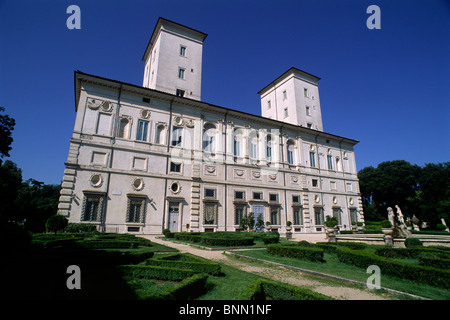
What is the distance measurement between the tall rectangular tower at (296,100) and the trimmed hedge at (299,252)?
27.4 m

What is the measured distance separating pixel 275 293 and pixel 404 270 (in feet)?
15.9

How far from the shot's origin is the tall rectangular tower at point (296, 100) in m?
36.4

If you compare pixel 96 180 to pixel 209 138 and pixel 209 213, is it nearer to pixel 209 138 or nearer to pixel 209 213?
pixel 209 213

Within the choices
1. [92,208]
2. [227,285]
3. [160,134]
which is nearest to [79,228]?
Answer: [92,208]

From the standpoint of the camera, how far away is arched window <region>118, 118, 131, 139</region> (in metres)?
22.7

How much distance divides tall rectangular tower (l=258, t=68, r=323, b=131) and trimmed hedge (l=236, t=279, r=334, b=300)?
1307 inches

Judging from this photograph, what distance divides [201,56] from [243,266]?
28559mm

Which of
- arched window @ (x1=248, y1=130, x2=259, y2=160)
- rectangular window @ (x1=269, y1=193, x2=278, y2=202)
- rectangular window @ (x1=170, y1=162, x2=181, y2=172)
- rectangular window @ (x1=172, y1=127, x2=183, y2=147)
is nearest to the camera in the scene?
rectangular window @ (x1=170, y1=162, x2=181, y2=172)

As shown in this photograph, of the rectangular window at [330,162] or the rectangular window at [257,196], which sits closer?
the rectangular window at [257,196]

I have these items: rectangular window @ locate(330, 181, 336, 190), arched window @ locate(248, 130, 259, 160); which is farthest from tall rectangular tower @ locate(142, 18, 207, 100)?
rectangular window @ locate(330, 181, 336, 190)

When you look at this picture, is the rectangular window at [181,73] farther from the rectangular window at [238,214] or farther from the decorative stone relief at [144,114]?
the rectangular window at [238,214]

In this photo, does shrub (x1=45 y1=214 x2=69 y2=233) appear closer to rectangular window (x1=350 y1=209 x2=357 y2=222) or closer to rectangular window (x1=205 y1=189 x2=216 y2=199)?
rectangular window (x1=205 y1=189 x2=216 y2=199)

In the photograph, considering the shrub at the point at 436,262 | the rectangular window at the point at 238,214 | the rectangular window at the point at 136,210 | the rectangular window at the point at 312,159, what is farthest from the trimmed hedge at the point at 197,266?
the rectangular window at the point at 312,159

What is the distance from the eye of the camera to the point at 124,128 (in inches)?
904
